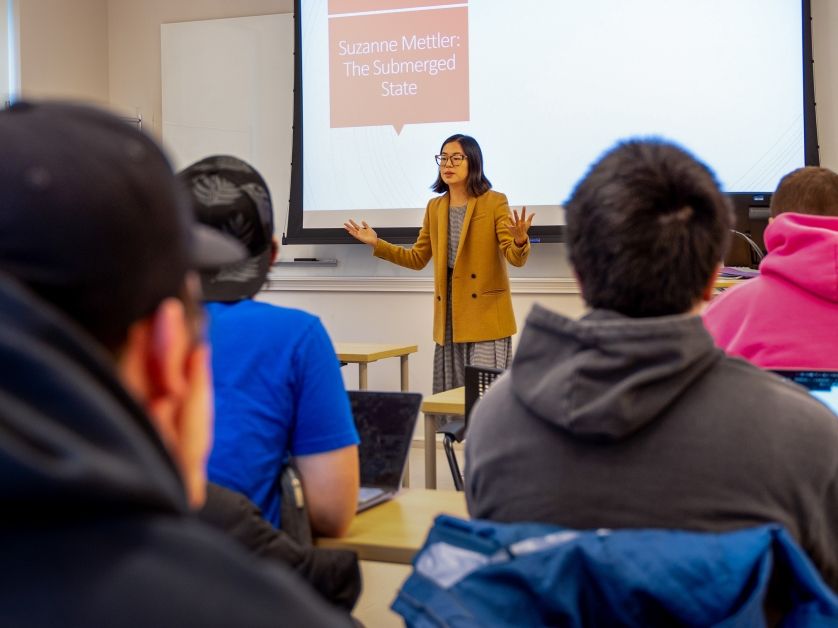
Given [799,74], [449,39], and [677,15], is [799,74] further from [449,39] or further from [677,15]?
[449,39]

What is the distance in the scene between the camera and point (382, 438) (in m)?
1.73

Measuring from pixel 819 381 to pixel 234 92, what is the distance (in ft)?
15.6

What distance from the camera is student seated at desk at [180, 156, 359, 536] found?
1.41 m

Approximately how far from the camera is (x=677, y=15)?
15.6 ft

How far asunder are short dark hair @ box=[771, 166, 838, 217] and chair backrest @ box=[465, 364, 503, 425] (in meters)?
0.87

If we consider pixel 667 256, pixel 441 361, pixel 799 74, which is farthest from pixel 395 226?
pixel 667 256

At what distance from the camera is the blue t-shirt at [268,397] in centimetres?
141

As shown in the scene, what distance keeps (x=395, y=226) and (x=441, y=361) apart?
1.07m

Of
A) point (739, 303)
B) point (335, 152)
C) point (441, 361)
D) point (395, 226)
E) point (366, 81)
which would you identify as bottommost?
point (441, 361)

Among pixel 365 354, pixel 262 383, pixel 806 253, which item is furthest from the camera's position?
pixel 365 354

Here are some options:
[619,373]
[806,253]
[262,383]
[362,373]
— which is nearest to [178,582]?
[619,373]

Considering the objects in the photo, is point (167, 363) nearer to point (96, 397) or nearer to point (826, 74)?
point (96, 397)

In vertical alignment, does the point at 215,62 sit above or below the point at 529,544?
above

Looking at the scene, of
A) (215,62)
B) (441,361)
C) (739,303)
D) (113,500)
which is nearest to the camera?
(113,500)
